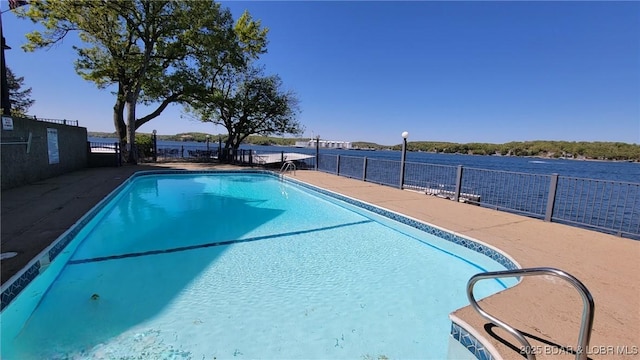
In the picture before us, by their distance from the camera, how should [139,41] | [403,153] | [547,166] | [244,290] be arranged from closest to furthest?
[244,290], [403,153], [139,41], [547,166]

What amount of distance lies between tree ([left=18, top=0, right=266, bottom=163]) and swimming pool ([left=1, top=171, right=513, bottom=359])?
34.3 feet

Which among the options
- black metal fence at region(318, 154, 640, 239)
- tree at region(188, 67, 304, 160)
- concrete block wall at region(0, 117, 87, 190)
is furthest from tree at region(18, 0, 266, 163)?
black metal fence at region(318, 154, 640, 239)

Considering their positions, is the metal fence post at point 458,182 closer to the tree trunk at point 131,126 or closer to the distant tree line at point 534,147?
the tree trunk at point 131,126

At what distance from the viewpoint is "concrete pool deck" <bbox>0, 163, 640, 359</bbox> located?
2.02m

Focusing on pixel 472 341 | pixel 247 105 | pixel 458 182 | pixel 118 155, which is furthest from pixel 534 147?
pixel 472 341

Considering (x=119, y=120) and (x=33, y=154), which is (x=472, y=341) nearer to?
(x=33, y=154)

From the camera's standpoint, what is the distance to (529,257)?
12.1ft

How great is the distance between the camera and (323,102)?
95.3 ft

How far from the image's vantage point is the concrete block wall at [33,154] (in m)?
6.62

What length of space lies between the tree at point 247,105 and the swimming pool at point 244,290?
1202 cm

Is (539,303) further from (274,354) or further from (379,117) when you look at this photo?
(379,117)

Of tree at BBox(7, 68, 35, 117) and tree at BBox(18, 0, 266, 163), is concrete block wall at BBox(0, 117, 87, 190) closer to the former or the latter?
tree at BBox(18, 0, 266, 163)

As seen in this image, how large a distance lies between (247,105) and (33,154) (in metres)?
10.9

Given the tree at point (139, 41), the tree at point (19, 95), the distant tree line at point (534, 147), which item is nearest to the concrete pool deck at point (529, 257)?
the tree at point (139, 41)
